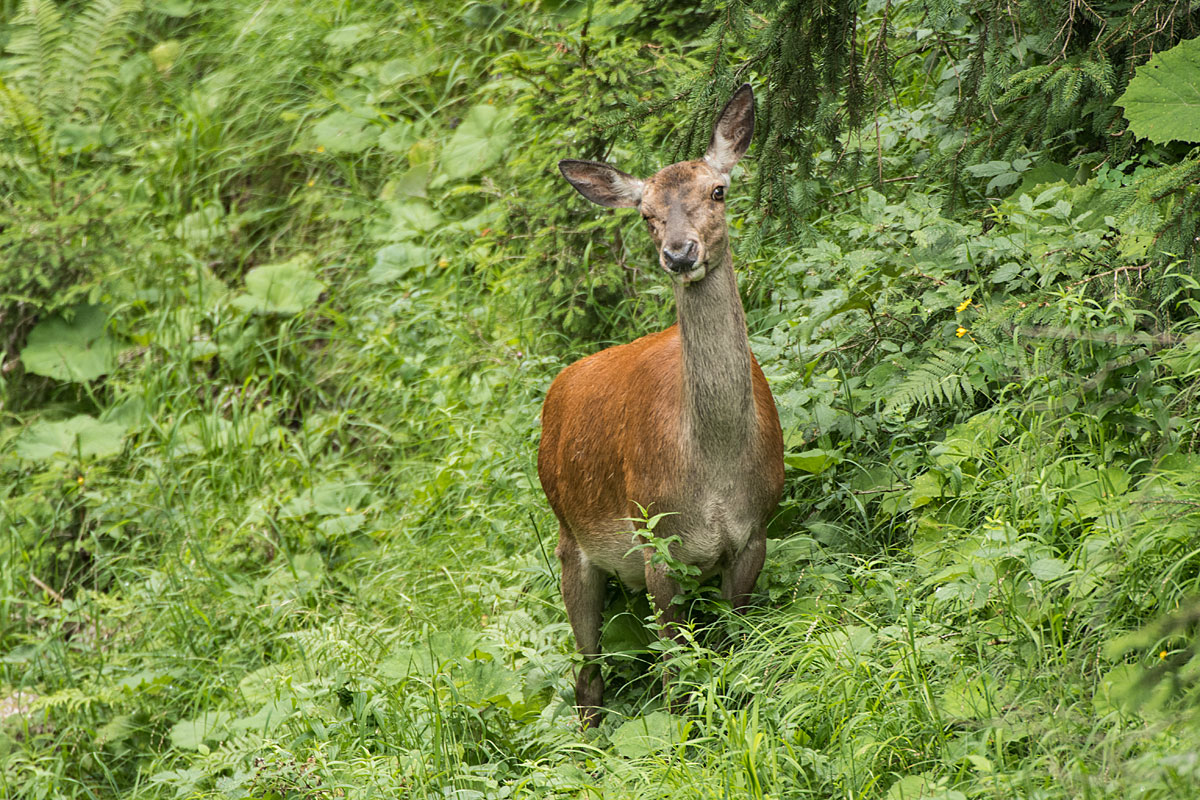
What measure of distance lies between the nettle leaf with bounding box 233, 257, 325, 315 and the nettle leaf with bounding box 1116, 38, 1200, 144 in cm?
637

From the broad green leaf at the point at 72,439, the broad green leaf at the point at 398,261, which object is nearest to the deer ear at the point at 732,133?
the broad green leaf at the point at 398,261

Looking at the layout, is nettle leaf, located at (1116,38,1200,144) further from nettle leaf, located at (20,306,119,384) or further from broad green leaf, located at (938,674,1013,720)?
nettle leaf, located at (20,306,119,384)

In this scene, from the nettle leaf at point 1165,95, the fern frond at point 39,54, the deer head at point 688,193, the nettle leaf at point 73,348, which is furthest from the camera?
the fern frond at point 39,54

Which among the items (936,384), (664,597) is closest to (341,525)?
(664,597)

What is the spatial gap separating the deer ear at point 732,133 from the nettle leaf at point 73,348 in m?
6.29

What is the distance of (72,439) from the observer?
885 cm

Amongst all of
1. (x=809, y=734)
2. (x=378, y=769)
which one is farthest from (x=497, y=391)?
(x=809, y=734)

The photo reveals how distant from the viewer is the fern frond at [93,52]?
11.1 m

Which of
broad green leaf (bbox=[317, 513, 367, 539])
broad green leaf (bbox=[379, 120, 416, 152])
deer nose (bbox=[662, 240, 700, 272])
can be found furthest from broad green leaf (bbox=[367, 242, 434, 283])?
deer nose (bbox=[662, 240, 700, 272])

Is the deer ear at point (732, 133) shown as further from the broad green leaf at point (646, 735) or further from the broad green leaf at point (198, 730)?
the broad green leaf at point (198, 730)

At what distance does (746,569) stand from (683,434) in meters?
0.58

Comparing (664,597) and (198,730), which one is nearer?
(664,597)

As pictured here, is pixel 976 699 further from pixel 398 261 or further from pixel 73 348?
pixel 73 348

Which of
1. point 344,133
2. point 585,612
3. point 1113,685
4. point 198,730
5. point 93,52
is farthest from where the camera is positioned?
point 93,52
